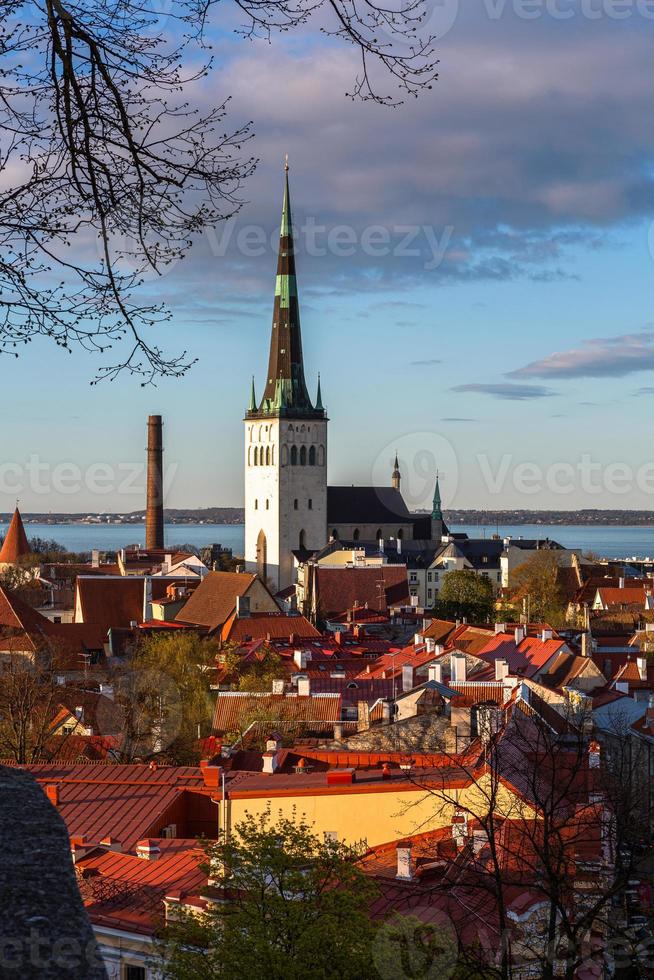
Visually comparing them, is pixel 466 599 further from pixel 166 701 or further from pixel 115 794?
pixel 115 794

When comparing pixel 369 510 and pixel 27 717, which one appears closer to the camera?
pixel 27 717

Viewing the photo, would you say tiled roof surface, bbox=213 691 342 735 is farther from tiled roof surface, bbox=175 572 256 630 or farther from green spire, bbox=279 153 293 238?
green spire, bbox=279 153 293 238

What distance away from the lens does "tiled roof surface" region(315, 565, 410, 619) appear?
6888 centimetres

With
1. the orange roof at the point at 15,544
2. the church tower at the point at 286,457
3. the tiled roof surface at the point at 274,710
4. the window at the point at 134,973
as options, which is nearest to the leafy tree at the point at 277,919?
the window at the point at 134,973

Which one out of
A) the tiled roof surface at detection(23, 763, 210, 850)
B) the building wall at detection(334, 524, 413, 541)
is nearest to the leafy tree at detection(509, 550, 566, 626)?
the building wall at detection(334, 524, 413, 541)

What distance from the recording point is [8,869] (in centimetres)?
382

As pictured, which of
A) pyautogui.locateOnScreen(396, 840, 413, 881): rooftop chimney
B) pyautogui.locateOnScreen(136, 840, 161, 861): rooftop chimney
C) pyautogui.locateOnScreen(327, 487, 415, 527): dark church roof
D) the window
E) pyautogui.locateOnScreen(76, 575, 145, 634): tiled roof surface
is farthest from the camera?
pyautogui.locateOnScreen(327, 487, 415, 527): dark church roof

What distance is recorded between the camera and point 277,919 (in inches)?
364

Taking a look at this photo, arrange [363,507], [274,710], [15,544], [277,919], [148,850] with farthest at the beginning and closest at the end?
[363,507] → [15,544] → [274,710] → [148,850] → [277,919]

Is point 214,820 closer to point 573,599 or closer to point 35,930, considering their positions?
point 35,930

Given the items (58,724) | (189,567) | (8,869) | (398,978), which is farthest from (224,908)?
(189,567)

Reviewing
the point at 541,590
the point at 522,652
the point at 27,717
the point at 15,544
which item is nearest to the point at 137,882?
the point at 27,717

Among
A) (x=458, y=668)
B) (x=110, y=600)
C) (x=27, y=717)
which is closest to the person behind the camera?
(x=27, y=717)

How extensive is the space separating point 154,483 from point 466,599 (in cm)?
3001
